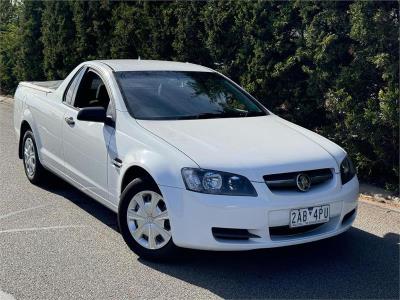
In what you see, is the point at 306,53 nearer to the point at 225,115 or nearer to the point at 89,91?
the point at 225,115

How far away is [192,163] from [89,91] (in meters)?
2.09

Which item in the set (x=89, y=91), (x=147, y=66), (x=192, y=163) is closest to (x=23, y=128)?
(x=89, y=91)

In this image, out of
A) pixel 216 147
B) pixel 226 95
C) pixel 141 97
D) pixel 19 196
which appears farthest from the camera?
pixel 19 196

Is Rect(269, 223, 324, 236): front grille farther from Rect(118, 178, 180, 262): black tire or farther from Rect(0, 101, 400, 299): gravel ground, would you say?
Rect(118, 178, 180, 262): black tire

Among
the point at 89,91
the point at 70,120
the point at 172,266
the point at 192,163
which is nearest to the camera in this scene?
the point at 192,163

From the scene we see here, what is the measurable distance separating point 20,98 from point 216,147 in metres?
3.67

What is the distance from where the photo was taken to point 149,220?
4.30 m

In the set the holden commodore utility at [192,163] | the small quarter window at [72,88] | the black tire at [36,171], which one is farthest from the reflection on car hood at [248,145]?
the black tire at [36,171]

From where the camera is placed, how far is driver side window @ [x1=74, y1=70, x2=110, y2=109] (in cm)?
549

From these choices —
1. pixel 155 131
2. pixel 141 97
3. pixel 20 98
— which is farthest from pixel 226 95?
pixel 20 98

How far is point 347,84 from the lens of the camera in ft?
21.8

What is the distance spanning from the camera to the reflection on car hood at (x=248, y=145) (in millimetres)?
3980

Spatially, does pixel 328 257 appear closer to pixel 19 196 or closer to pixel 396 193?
pixel 396 193

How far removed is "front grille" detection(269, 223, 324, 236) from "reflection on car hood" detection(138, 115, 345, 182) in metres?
0.37
